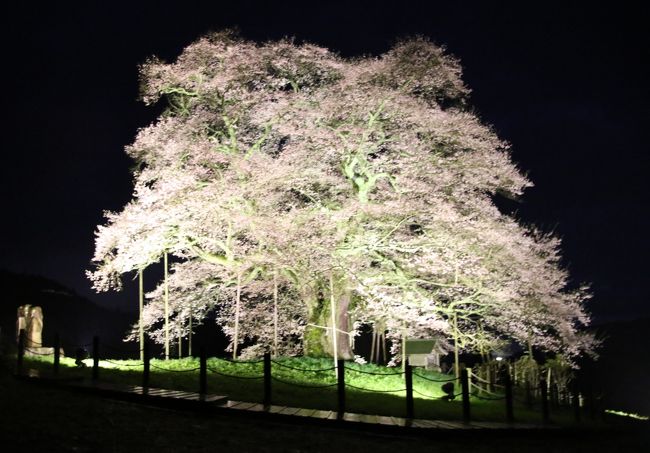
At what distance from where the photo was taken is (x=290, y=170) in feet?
62.8

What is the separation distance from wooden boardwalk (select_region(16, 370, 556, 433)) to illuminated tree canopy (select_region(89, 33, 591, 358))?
25.6 ft

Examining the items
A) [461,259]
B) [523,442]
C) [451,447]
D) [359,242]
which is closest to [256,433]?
[451,447]

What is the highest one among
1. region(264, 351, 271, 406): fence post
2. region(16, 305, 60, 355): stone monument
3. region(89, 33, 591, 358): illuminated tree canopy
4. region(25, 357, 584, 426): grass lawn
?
region(89, 33, 591, 358): illuminated tree canopy

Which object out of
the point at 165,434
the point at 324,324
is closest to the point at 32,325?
the point at 324,324

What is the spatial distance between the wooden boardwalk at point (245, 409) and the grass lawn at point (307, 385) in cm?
91

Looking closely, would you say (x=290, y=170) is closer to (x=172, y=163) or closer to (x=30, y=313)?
(x=172, y=163)

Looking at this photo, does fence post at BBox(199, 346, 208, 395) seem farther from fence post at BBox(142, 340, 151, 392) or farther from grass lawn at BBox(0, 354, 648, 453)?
grass lawn at BBox(0, 354, 648, 453)

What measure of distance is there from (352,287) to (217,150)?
22.8 feet

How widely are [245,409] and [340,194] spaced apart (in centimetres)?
1263

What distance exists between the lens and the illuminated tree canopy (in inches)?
746

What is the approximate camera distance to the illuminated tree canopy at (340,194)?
19.0 meters

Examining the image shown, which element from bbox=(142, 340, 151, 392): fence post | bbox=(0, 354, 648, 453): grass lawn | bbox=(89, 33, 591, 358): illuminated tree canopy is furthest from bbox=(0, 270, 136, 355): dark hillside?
bbox=(0, 354, 648, 453): grass lawn

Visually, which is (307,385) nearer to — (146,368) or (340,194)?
(146,368)

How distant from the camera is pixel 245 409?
10.1 m
